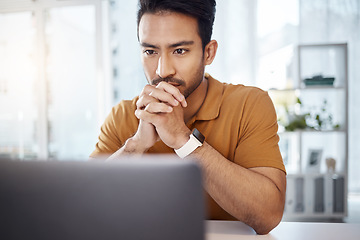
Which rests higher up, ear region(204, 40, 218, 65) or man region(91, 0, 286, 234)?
ear region(204, 40, 218, 65)

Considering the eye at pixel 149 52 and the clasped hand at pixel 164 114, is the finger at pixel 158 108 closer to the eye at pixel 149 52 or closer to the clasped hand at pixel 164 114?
the clasped hand at pixel 164 114

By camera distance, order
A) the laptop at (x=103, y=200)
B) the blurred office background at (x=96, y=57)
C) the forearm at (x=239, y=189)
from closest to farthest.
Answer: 1. the laptop at (x=103, y=200)
2. the forearm at (x=239, y=189)
3. the blurred office background at (x=96, y=57)

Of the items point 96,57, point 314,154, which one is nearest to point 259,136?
point 314,154

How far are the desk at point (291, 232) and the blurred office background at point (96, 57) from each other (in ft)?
9.07

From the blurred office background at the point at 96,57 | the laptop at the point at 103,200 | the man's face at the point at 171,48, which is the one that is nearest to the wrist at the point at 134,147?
the man's face at the point at 171,48

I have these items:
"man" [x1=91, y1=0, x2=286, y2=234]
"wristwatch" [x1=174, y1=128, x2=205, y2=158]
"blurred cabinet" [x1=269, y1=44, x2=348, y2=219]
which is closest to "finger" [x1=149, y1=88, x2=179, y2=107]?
"man" [x1=91, y1=0, x2=286, y2=234]

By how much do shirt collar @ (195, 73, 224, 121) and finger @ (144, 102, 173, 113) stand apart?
236 millimetres

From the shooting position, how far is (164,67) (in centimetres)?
111

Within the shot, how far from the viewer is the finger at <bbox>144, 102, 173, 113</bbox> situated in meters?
0.96

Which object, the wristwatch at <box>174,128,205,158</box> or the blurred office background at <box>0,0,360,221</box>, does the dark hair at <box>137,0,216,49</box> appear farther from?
the blurred office background at <box>0,0,360,221</box>

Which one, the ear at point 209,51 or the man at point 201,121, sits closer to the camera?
the man at point 201,121

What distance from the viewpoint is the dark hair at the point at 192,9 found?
112 cm

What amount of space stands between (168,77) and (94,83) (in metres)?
2.79

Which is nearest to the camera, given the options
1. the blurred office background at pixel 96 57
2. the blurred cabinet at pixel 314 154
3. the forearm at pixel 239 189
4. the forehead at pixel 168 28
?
the forearm at pixel 239 189
